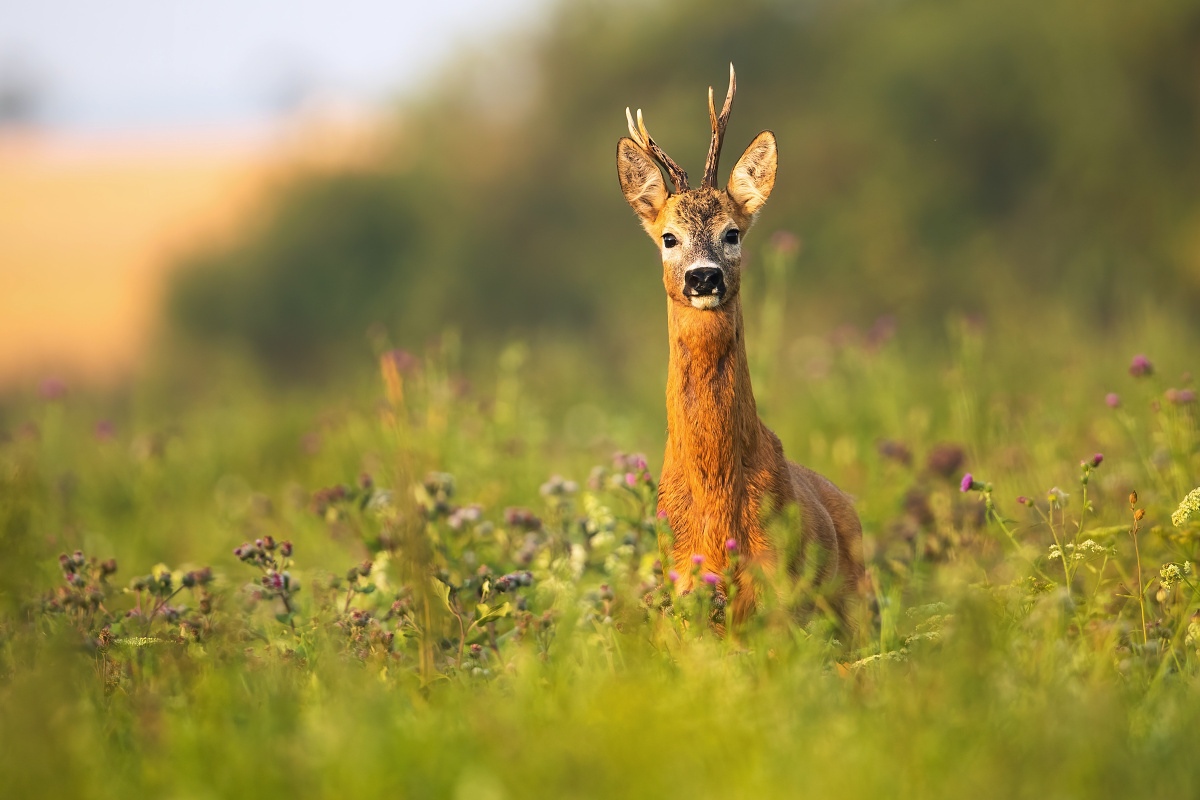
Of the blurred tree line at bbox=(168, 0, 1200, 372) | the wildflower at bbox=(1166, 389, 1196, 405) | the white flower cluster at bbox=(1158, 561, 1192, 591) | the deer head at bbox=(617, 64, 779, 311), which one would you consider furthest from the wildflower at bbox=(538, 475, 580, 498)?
the blurred tree line at bbox=(168, 0, 1200, 372)

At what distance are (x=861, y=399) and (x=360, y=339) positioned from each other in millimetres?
9085

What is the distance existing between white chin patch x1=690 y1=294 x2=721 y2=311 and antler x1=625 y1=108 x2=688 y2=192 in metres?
0.58

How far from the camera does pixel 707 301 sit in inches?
191

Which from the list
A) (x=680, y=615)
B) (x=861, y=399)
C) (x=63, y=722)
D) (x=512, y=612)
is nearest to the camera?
(x=63, y=722)

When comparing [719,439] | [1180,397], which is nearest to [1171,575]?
[1180,397]

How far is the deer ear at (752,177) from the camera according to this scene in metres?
5.36

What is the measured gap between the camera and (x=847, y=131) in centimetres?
1619

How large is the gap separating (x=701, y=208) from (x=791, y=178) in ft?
36.7

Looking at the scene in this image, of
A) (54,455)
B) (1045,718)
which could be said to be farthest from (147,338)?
(1045,718)

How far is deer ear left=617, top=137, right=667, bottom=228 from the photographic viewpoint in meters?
5.40

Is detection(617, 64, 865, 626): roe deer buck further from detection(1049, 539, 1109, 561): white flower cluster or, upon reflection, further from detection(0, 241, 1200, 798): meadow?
detection(1049, 539, 1109, 561): white flower cluster

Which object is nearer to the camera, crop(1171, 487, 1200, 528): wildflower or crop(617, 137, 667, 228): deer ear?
crop(1171, 487, 1200, 528): wildflower

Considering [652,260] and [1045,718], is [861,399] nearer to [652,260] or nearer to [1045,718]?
[1045,718]

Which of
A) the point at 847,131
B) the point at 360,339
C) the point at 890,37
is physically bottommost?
the point at 360,339
